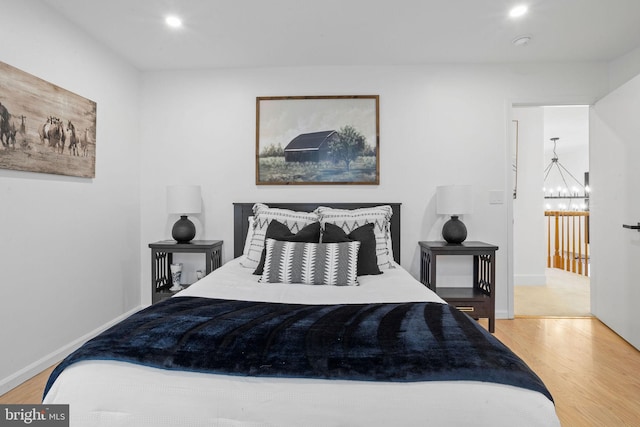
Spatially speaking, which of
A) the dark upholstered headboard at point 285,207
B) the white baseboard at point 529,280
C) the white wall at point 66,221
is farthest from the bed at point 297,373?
the white baseboard at point 529,280

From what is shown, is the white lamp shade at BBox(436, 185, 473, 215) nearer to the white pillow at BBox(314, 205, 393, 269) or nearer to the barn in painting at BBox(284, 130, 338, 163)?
the white pillow at BBox(314, 205, 393, 269)

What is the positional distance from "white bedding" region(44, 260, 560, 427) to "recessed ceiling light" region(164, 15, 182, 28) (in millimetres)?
2400

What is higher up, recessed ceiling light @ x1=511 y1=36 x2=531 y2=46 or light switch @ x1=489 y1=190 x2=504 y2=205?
recessed ceiling light @ x1=511 y1=36 x2=531 y2=46

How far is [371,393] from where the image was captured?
1066 millimetres

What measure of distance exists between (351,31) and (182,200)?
2056 millimetres

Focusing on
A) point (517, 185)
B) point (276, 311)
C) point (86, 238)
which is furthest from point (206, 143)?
point (517, 185)

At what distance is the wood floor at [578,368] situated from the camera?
1921mm

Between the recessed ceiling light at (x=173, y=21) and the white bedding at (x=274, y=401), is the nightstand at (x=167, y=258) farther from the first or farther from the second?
the white bedding at (x=274, y=401)

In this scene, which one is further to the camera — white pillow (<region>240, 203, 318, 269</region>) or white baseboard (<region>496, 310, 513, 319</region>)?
white baseboard (<region>496, 310, 513, 319</region>)

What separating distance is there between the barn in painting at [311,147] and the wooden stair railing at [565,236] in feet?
15.7

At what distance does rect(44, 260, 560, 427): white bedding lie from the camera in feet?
3.38

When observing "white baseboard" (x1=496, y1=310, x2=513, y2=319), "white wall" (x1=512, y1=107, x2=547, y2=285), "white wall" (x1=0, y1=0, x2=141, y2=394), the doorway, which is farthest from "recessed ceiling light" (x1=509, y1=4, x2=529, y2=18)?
"white wall" (x1=0, y1=0, x2=141, y2=394)

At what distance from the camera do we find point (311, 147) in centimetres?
344

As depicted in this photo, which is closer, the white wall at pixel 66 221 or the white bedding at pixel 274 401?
the white bedding at pixel 274 401
